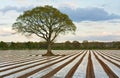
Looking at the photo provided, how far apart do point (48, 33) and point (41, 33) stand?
3.03 ft

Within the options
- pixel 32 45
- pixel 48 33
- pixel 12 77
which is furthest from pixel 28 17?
pixel 32 45

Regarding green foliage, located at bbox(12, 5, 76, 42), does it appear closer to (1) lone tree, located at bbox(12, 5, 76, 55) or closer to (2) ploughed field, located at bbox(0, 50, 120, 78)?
(1) lone tree, located at bbox(12, 5, 76, 55)

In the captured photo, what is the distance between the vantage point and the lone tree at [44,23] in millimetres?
37844

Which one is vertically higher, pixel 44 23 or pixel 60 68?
pixel 44 23

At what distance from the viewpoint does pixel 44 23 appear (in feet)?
126

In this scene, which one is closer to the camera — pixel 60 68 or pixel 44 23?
pixel 60 68

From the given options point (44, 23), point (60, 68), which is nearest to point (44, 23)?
point (44, 23)

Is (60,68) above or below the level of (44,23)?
below

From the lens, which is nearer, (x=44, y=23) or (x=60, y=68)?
(x=60, y=68)

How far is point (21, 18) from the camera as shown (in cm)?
3888

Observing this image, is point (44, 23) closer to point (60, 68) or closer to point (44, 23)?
point (44, 23)

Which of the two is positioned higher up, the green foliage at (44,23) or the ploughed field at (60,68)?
the green foliage at (44,23)

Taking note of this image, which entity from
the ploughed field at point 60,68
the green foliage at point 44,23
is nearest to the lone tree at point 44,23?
the green foliage at point 44,23

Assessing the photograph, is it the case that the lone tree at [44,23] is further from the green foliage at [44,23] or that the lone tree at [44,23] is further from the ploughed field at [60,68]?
the ploughed field at [60,68]
